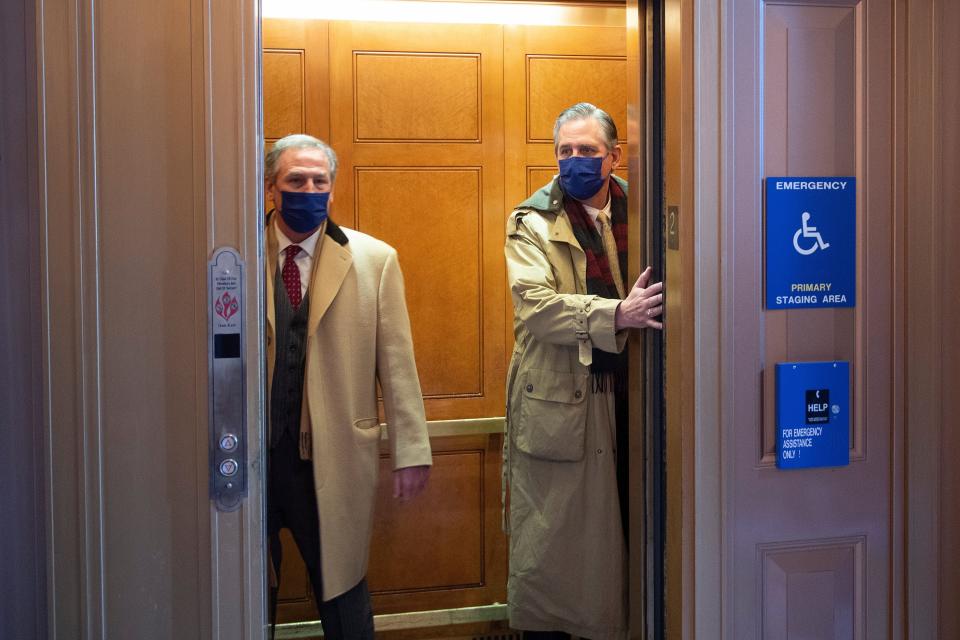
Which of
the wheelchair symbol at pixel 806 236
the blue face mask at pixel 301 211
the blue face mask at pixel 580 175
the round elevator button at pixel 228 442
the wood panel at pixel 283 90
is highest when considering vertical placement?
the wood panel at pixel 283 90

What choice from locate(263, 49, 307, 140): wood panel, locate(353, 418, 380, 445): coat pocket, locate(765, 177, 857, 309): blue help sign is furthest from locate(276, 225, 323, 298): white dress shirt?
locate(765, 177, 857, 309): blue help sign

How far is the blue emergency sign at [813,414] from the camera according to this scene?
167 cm

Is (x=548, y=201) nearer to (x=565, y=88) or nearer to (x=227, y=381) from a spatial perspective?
(x=565, y=88)

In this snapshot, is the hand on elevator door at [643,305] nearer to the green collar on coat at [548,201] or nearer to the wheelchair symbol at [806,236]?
the wheelchair symbol at [806,236]

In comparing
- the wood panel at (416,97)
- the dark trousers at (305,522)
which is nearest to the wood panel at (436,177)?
the wood panel at (416,97)

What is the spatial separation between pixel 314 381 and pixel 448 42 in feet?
4.29

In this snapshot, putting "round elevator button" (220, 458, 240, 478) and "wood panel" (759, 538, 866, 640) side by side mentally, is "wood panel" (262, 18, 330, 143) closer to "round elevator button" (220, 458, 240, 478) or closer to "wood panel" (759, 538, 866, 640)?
"round elevator button" (220, 458, 240, 478)

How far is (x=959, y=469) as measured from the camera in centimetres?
174

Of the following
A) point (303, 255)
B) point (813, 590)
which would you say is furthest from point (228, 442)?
point (813, 590)

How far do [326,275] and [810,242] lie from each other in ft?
3.86

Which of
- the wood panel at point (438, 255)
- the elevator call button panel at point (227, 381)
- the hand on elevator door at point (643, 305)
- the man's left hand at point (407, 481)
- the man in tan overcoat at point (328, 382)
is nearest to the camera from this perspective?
the elevator call button panel at point (227, 381)

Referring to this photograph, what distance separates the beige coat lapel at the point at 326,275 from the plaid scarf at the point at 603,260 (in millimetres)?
655

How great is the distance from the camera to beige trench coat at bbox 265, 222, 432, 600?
2238 mm

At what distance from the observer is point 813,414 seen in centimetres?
169
